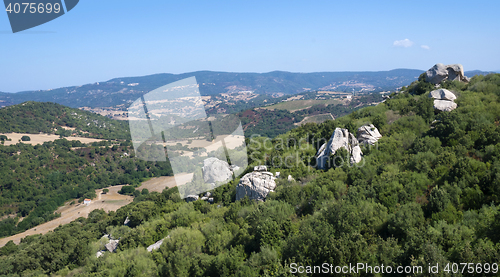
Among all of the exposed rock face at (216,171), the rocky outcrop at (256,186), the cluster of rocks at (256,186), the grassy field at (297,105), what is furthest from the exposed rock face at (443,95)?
the grassy field at (297,105)

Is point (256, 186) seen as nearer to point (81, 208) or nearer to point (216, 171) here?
point (216, 171)

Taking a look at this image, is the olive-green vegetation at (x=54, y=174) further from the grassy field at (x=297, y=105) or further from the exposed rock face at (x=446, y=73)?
the grassy field at (x=297, y=105)

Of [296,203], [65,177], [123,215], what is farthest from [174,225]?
[65,177]

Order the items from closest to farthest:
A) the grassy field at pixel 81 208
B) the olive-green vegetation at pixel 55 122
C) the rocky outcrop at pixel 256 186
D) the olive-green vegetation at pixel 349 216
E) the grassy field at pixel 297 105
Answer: the olive-green vegetation at pixel 349 216, the rocky outcrop at pixel 256 186, the grassy field at pixel 81 208, the olive-green vegetation at pixel 55 122, the grassy field at pixel 297 105

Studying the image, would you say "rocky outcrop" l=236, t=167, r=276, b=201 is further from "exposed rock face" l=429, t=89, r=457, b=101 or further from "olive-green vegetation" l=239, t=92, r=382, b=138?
"olive-green vegetation" l=239, t=92, r=382, b=138

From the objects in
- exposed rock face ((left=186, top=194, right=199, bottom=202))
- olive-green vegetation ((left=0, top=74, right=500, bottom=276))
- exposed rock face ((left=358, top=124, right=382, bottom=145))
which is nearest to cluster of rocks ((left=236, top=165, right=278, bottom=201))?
olive-green vegetation ((left=0, top=74, right=500, bottom=276))

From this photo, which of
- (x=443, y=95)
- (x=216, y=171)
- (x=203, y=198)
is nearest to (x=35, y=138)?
(x=203, y=198)
